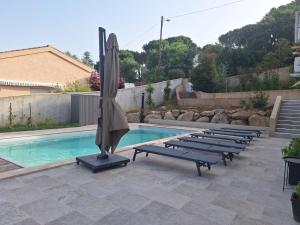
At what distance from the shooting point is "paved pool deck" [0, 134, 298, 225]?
11.1ft

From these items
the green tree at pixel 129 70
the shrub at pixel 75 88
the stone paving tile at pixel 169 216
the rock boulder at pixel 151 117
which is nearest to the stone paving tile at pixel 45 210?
the stone paving tile at pixel 169 216

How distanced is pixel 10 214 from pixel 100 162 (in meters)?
2.40

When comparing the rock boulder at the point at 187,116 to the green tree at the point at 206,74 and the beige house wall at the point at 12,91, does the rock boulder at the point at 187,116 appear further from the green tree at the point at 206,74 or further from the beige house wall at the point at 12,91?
the beige house wall at the point at 12,91

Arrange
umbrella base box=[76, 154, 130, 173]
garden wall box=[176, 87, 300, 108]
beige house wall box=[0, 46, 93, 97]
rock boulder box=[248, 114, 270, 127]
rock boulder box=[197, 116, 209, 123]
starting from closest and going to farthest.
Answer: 1. umbrella base box=[76, 154, 130, 173]
2. rock boulder box=[248, 114, 270, 127]
3. garden wall box=[176, 87, 300, 108]
4. rock boulder box=[197, 116, 209, 123]
5. beige house wall box=[0, 46, 93, 97]

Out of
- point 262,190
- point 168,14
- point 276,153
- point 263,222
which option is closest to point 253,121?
point 276,153

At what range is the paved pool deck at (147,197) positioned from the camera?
3.39 meters

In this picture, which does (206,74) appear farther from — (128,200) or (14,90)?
(128,200)

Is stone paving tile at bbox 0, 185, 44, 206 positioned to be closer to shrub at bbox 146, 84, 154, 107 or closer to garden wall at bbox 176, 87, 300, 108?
garden wall at bbox 176, 87, 300, 108

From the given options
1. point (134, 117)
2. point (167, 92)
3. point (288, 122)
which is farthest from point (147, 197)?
point (167, 92)

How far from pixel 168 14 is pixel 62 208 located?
26.5m

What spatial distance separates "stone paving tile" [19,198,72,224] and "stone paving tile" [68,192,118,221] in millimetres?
170

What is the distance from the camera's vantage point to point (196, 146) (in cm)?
699

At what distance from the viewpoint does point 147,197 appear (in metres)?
4.11

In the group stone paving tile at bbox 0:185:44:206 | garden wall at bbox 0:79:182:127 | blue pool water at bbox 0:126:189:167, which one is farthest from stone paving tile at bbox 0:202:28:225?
garden wall at bbox 0:79:182:127
